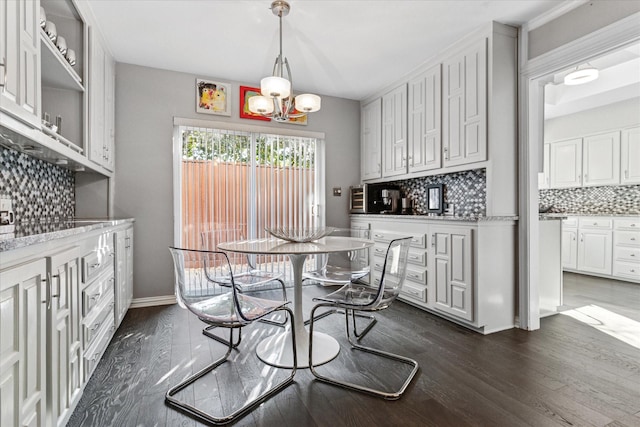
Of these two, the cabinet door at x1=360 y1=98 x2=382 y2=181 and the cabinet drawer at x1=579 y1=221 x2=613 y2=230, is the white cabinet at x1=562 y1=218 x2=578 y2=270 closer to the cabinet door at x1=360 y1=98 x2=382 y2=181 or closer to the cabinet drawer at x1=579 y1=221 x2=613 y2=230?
the cabinet drawer at x1=579 y1=221 x2=613 y2=230

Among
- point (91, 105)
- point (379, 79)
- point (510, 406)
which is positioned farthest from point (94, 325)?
point (379, 79)

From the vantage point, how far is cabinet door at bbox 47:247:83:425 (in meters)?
1.29

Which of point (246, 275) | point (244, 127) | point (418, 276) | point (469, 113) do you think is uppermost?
point (244, 127)

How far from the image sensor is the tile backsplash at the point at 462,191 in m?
3.24

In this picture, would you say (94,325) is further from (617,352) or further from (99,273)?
(617,352)

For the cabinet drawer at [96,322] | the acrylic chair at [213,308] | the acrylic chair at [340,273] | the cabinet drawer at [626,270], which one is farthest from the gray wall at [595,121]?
the cabinet drawer at [96,322]

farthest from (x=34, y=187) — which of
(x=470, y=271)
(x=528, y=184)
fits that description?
(x=528, y=184)

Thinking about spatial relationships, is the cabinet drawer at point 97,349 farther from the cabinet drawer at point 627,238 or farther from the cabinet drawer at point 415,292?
the cabinet drawer at point 627,238

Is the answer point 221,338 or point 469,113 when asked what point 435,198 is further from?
point 221,338

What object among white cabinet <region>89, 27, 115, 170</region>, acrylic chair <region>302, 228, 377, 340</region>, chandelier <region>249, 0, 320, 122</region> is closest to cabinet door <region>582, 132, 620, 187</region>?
acrylic chair <region>302, 228, 377, 340</region>

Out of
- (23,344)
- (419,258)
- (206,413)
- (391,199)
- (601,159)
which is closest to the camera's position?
(23,344)

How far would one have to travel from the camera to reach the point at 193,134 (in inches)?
150

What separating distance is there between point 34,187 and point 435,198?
3.57 metres

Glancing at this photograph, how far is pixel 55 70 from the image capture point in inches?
82.4
